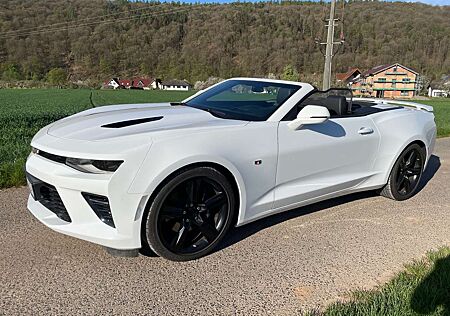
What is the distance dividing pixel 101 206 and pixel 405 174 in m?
3.53

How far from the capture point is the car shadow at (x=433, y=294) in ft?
7.20

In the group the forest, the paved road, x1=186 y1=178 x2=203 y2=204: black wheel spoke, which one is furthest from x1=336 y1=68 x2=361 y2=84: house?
x1=186 y1=178 x2=203 y2=204: black wheel spoke

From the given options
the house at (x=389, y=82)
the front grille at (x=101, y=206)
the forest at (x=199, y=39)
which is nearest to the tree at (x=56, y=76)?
the forest at (x=199, y=39)

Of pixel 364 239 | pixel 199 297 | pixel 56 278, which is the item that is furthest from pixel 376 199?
pixel 56 278

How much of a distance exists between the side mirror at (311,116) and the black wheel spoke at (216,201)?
0.87 metres

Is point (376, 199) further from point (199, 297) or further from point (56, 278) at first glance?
point (56, 278)

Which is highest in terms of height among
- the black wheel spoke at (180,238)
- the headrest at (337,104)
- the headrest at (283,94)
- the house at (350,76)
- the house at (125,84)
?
the headrest at (283,94)

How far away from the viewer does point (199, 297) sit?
91.2 inches

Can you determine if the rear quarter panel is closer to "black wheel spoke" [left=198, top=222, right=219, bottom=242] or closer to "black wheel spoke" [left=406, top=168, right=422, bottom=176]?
"black wheel spoke" [left=406, top=168, right=422, bottom=176]

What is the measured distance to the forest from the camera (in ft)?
256

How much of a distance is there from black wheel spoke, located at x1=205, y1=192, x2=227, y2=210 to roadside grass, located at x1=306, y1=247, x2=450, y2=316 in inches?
40.5

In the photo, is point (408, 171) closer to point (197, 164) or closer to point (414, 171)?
point (414, 171)

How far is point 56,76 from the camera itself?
84.0 meters

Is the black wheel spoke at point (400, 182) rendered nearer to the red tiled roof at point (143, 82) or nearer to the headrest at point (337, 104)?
the headrest at point (337, 104)
